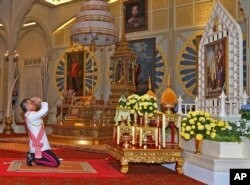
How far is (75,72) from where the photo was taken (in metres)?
15.1

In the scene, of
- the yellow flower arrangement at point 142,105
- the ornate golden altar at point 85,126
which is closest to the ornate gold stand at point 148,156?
the yellow flower arrangement at point 142,105

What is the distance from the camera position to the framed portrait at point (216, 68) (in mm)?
6660

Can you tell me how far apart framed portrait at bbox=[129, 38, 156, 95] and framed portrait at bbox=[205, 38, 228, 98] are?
5.47 metres

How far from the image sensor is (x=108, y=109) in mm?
10414

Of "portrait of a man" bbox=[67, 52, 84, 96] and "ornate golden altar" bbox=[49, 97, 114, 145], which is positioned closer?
"ornate golden altar" bbox=[49, 97, 114, 145]

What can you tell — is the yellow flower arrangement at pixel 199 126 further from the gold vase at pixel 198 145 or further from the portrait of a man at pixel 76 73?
the portrait of a man at pixel 76 73

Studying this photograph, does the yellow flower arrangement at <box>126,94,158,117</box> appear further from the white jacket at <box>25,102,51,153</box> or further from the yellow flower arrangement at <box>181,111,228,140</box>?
the white jacket at <box>25,102,51,153</box>

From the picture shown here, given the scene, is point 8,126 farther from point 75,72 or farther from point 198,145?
point 198,145

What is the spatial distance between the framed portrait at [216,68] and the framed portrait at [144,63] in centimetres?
547

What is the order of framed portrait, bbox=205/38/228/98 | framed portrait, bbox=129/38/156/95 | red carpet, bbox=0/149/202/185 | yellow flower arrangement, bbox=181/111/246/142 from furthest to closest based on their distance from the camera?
framed portrait, bbox=129/38/156/95, framed portrait, bbox=205/38/228/98, yellow flower arrangement, bbox=181/111/246/142, red carpet, bbox=0/149/202/185

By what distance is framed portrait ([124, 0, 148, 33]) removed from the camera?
13258 mm

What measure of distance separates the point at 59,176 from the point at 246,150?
7.60 feet

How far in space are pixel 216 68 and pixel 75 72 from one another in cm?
904

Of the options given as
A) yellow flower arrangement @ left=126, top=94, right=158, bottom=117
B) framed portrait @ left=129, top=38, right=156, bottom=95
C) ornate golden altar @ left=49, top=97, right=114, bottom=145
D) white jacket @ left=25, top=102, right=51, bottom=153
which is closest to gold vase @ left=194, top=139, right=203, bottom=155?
yellow flower arrangement @ left=126, top=94, right=158, bottom=117
